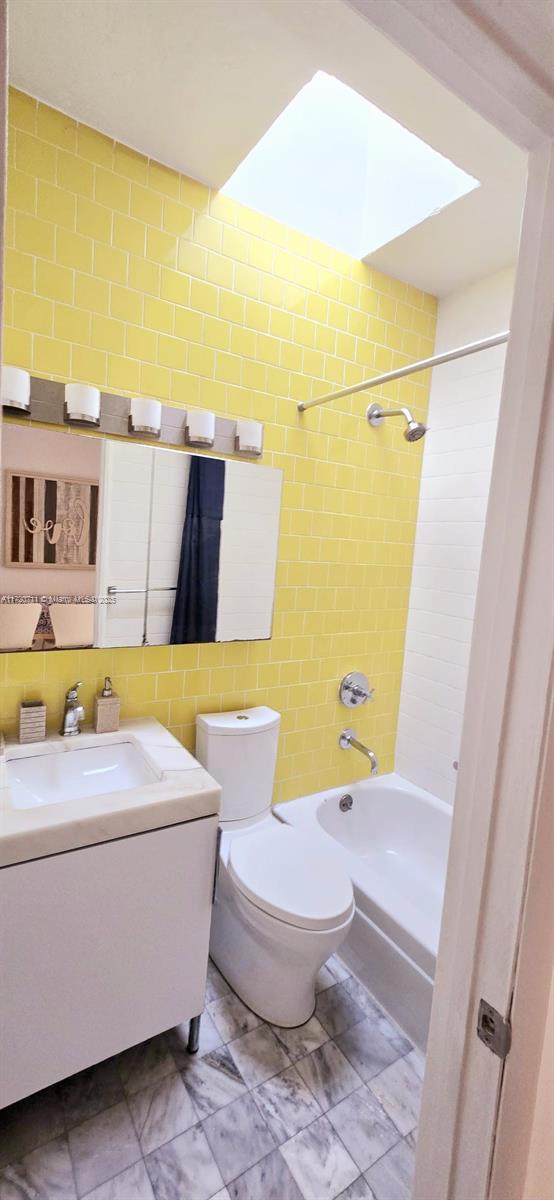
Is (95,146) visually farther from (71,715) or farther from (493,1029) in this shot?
(493,1029)

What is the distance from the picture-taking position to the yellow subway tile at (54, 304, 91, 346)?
1531 mm

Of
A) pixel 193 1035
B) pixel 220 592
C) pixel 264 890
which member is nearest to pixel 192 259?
pixel 220 592

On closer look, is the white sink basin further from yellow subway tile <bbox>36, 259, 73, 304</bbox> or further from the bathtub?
yellow subway tile <bbox>36, 259, 73, 304</bbox>

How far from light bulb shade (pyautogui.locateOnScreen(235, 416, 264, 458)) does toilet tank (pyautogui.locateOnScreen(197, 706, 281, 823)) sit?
3.29 feet

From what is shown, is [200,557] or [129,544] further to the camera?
[200,557]

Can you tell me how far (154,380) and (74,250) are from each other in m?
0.41

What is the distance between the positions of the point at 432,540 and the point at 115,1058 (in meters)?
2.22

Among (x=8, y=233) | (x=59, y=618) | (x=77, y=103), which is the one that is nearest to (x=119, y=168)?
(x=77, y=103)

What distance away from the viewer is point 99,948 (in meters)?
1.28

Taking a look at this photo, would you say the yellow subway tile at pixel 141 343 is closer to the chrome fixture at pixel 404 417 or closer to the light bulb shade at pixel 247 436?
the light bulb shade at pixel 247 436

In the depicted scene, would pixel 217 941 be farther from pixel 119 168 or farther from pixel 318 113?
pixel 318 113

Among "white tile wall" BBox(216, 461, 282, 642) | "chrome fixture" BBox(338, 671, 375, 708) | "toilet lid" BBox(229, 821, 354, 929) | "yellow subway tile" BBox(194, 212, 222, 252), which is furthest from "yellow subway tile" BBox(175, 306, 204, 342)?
"toilet lid" BBox(229, 821, 354, 929)

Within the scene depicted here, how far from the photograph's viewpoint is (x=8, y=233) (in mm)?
1461

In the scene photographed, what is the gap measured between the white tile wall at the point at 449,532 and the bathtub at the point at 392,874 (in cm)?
18
